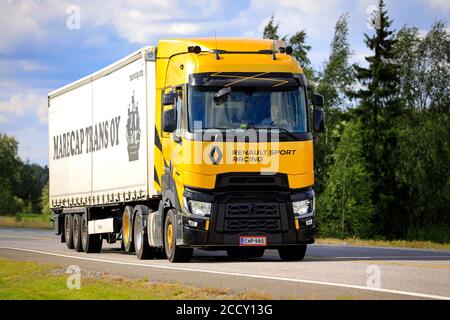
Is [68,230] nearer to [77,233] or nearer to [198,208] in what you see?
[77,233]

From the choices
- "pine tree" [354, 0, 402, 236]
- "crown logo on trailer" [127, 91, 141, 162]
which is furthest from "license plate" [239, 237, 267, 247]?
"pine tree" [354, 0, 402, 236]

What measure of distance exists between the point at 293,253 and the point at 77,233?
10.2 meters

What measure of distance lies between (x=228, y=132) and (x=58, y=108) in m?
14.1

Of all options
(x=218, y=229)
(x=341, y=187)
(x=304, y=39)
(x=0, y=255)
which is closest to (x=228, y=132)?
(x=218, y=229)

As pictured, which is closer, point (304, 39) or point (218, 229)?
point (218, 229)

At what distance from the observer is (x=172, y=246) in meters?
20.8

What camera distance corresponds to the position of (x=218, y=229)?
65.3ft

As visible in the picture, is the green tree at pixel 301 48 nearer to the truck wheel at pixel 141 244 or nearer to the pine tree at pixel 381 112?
the pine tree at pixel 381 112

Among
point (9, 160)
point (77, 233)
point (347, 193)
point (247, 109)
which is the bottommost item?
point (77, 233)

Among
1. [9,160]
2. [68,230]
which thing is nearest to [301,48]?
[68,230]

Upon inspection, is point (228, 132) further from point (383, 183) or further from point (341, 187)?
point (383, 183)
